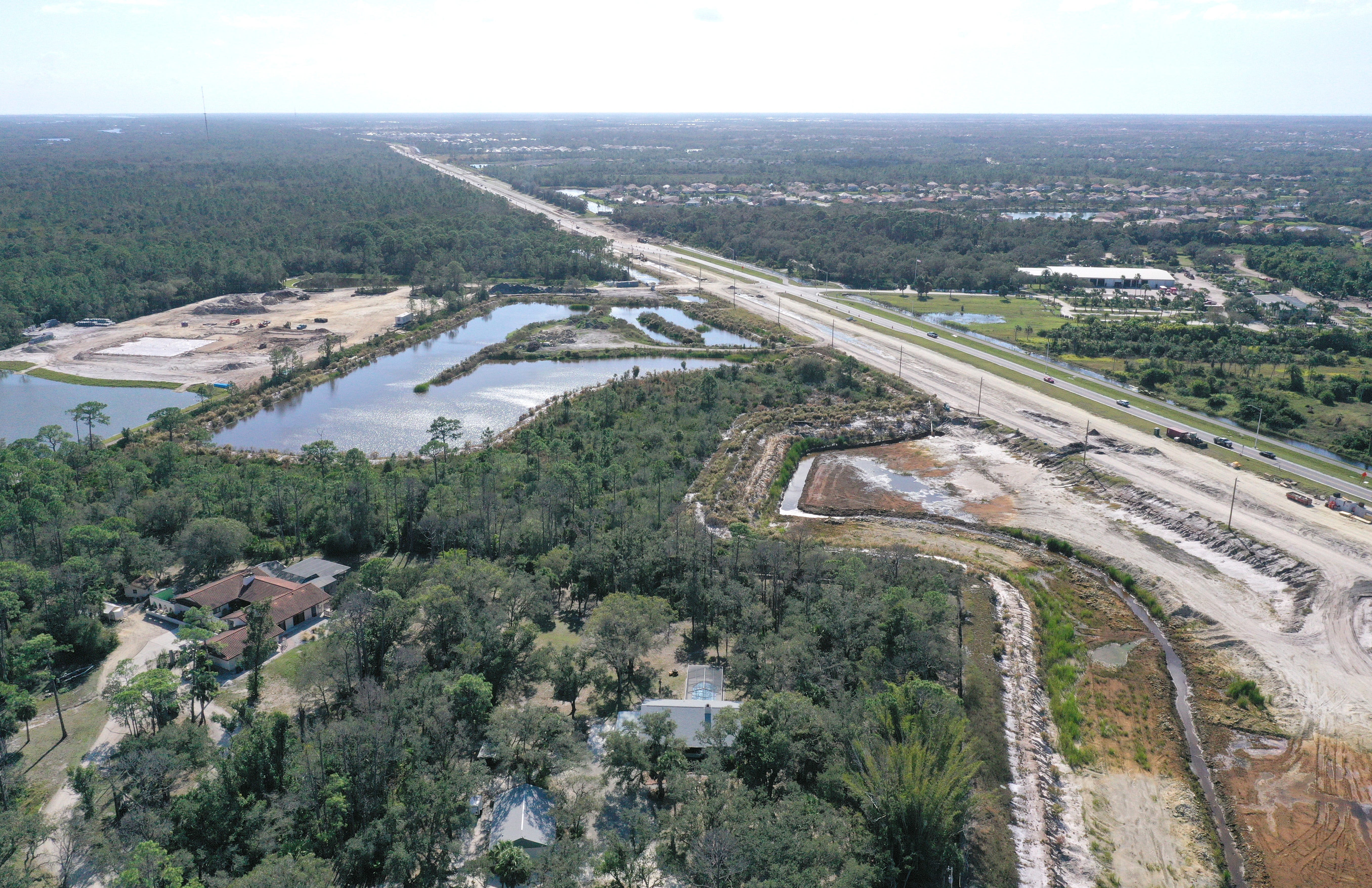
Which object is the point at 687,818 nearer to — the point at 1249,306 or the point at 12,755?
the point at 12,755

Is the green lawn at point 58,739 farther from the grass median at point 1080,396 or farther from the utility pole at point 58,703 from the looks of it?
the grass median at point 1080,396

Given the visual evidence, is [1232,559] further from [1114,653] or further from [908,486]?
[908,486]

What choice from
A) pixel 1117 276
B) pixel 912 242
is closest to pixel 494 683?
pixel 1117 276

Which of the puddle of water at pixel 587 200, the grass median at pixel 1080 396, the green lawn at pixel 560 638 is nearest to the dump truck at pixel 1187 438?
the grass median at pixel 1080 396

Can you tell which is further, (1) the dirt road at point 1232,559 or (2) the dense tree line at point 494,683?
(1) the dirt road at point 1232,559

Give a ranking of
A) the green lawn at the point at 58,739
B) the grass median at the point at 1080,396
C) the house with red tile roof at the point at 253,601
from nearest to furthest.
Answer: the green lawn at the point at 58,739
the house with red tile roof at the point at 253,601
the grass median at the point at 1080,396

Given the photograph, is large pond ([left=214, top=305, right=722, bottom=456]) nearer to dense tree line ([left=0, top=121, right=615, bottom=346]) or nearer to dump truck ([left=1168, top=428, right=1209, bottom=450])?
dense tree line ([left=0, top=121, right=615, bottom=346])

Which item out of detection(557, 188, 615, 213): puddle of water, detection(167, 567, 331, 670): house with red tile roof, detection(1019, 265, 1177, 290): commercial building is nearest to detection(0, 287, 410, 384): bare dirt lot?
detection(167, 567, 331, 670): house with red tile roof

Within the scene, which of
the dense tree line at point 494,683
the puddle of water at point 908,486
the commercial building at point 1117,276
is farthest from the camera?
the commercial building at point 1117,276
